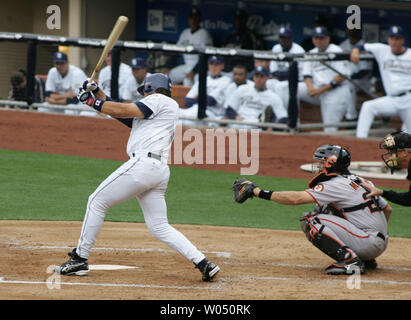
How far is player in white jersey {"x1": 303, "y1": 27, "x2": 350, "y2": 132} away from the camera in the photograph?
1199 cm

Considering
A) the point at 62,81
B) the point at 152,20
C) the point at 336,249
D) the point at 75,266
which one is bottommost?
the point at 75,266

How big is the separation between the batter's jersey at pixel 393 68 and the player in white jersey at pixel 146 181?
6288 mm

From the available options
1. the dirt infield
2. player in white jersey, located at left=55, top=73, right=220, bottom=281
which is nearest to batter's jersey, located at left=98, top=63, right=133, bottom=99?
the dirt infield

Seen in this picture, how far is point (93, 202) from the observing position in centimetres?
610

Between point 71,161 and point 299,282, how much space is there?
6469 mm

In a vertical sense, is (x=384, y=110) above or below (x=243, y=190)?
above

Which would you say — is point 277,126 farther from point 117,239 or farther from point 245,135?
point 117,239

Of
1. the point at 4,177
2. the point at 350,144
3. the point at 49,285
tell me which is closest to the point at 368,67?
the point at 350,144

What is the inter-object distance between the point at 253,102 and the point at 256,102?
0.14 ft

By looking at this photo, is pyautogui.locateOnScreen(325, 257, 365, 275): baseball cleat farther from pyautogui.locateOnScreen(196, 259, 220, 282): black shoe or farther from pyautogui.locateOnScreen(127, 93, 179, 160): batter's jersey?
pyautogui.locateOnScreen(127, 93, 179, 160): batter's jersey

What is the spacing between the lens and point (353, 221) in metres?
6.46

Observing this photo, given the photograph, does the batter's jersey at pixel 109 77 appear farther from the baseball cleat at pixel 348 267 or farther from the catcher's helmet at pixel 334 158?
the baseball cleat at pixel 348 267

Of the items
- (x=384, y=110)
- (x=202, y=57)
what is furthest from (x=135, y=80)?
→ (x=384, y=110)

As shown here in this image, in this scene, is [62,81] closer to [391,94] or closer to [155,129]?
[391,94]
